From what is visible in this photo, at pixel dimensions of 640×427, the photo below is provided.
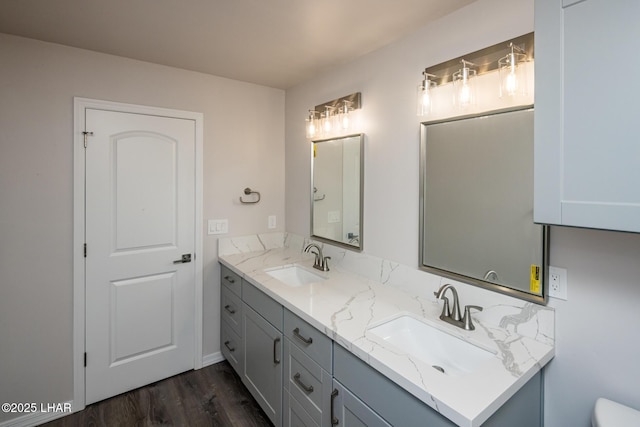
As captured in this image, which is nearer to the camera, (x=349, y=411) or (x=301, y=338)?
(x=349, y=411)

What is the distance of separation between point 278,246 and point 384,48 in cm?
184

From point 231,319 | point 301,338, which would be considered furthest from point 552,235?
point 231,319

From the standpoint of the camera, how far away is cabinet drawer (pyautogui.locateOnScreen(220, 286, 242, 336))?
2.32m

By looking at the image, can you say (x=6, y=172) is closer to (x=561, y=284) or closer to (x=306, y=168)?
(x=306, y=168)

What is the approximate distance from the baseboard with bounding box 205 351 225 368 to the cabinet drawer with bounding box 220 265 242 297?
→ 2.05ft

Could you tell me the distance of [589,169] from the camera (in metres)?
0.92

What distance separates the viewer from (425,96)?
1.63 m

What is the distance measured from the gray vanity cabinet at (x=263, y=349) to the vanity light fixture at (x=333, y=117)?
1.23 metres

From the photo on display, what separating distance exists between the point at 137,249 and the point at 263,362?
48.3 inches

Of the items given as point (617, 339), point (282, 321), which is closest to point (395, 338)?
point (282, 321)

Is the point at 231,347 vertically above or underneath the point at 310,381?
underneath

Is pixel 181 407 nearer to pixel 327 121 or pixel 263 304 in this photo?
pixel 263 304

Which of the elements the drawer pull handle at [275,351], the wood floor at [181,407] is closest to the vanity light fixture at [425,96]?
the drawer pull handle at [275,351]

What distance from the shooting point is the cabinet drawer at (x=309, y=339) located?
1.42 meters
